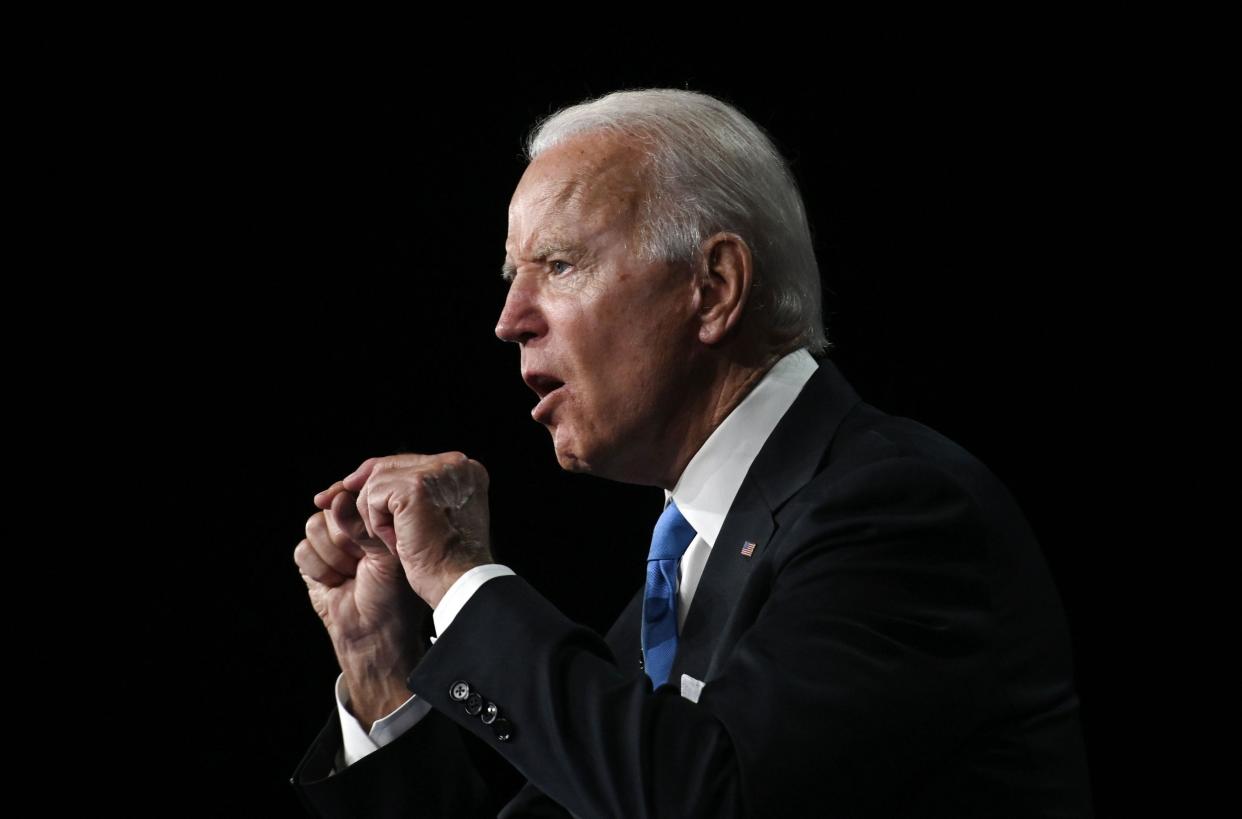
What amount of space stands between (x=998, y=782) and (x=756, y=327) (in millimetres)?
746

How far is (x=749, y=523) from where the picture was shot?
5.95ft

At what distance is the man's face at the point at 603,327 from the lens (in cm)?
198

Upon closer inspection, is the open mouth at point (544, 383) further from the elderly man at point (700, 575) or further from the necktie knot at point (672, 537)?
the necktie knot at point (672, 537)

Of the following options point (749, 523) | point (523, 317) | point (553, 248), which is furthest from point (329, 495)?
point (749, 523)

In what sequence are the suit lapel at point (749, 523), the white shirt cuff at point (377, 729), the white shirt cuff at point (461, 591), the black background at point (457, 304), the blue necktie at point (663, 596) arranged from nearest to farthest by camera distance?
the white shirt cuff at point (461, 591), the suit lapel at point (749, 523), the blue necktie at point (663, 596), the white shirt cuff at point (377, 729), the black background at point (457, 304)

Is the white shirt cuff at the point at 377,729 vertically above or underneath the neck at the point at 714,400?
underneath

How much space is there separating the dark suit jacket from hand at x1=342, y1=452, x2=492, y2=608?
0.36 feet

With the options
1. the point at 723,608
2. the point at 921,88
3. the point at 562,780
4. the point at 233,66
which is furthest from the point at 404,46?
the point at 562,780

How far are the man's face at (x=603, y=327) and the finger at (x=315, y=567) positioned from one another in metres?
0.44

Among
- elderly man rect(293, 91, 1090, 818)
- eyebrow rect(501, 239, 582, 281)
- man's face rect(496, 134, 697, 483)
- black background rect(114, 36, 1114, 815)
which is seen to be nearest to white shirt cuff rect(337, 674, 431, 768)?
elderly man rect(293, 91, 1090, 818)

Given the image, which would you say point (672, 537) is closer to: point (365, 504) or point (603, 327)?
point (603, 327)

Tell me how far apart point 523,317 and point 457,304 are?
1618mm

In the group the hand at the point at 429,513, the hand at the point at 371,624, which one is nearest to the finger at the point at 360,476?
the hand at the point at 429,513

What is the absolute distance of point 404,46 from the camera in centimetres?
358
